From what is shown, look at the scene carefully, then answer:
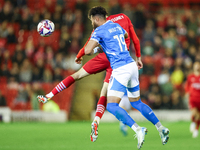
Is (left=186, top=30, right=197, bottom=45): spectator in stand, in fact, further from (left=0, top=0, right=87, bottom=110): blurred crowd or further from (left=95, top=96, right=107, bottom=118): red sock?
(left=95, top=96, right=107, bottom=118): red sock

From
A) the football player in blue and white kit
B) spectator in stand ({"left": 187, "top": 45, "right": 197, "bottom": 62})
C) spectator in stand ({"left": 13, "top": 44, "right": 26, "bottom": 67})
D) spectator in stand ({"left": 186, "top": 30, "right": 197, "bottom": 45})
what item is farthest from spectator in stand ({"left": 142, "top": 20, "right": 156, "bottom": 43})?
the football player in blue and white kit

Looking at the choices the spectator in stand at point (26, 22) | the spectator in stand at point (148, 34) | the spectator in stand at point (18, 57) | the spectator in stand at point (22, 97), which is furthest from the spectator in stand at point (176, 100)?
the spectator in stand at point (26, 22)

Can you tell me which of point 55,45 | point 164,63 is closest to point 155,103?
point 164,63

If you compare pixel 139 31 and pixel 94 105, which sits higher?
pixel 139 31

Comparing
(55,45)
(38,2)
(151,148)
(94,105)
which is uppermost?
(38,2)

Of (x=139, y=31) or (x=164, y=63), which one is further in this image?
(x=139, y=31)

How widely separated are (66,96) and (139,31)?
16.1 ft

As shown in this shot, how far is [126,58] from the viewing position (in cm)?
611

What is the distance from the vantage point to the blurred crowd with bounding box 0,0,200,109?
15.8 metres

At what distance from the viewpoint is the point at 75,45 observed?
16.8 metres

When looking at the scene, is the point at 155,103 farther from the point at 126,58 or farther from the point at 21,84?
the point at 126,58

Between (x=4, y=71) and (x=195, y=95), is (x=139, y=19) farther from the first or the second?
(x=195, y=95)

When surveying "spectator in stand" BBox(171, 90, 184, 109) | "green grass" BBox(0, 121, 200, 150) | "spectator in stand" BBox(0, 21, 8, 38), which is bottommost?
"spectator in stand" BBox(171, 90, 184, 109)

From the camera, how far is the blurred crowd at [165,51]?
613 inches
